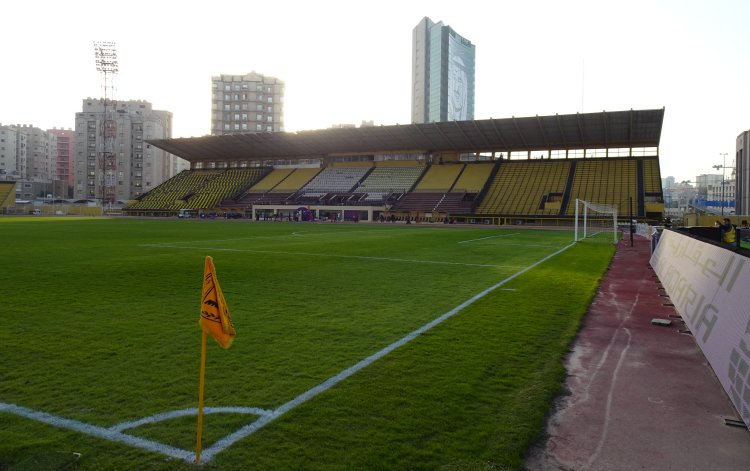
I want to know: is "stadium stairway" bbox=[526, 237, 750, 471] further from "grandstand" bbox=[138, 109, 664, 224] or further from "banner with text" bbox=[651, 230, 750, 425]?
"grandstand" bbox=[138, 109, 664, 224]

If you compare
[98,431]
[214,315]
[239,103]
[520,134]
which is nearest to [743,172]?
[520,134]

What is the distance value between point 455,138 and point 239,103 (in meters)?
102

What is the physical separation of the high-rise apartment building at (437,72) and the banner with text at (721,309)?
167 metres

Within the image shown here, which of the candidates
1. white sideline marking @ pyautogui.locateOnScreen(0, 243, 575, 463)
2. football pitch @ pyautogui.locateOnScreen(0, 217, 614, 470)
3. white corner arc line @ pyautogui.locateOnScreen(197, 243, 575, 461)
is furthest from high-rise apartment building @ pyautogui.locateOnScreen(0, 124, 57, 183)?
white sideline marking @ pyautogui.locateOnScreen(0, 243, 575, 463)

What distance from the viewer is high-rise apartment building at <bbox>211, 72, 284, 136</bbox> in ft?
506

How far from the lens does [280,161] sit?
292 feet

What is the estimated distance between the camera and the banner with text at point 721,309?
529cm

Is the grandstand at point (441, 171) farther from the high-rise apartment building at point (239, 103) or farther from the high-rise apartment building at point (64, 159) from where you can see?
the high-rise apartment building at point (64, 159)

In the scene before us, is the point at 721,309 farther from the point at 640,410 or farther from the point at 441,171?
the point at 441,171

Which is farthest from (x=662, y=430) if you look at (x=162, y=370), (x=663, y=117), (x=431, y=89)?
(x=431, y=89)

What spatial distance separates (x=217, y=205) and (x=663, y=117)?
61.9 m

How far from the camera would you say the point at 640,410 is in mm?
5211

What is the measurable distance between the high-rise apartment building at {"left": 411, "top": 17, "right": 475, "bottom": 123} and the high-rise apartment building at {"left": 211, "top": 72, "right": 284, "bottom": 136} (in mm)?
52920

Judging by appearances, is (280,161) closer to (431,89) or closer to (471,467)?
(471,467)
